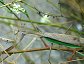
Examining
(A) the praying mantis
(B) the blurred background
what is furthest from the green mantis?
(B) the blurred background

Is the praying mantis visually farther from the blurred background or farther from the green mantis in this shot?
the blurred background

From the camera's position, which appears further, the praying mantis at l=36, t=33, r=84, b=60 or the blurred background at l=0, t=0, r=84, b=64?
the blurred background at l=0, t=0, r=84, b=64

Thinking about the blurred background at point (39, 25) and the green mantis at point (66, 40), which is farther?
the blurred background at point (39, 25)

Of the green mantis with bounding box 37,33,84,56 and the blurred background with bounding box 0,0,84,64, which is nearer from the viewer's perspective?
the green mantis with bounding box 37,33,84,56

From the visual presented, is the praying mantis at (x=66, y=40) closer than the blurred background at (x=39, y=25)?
Yes

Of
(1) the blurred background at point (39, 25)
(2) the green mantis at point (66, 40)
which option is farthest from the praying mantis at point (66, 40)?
(1) the blurred background at point (39, 25)

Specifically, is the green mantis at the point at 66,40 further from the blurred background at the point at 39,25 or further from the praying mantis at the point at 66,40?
the blurred background at the point at 39,25

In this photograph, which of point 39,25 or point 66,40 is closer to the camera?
point 66,40

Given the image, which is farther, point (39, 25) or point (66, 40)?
point (39, 25)

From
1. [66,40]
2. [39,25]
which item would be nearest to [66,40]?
[66,40]

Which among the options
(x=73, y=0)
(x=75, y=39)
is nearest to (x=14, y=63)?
(x=75, y=39)

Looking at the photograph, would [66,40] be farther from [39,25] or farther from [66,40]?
[39,25]
